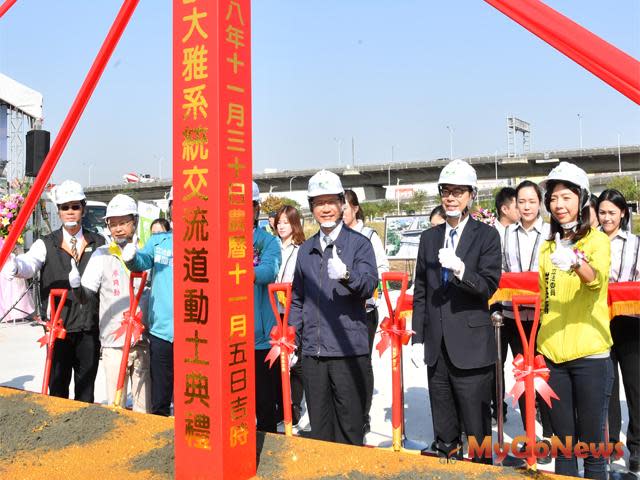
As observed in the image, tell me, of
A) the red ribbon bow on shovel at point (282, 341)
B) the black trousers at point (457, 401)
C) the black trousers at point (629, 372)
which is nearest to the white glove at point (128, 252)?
the red ribbon bow on shovel at point (282, 341)

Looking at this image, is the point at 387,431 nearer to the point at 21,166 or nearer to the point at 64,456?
the point at 64,456

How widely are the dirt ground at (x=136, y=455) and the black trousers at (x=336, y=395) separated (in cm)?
51

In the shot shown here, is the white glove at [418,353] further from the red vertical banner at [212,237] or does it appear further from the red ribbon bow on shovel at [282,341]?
the red vertical banner at [212,237]

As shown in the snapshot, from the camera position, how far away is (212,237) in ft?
6.56

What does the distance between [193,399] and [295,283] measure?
112 cm

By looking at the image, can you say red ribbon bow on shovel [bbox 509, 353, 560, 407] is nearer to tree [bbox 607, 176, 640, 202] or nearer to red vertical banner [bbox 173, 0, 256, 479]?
red vertical banner [bbox 173, 0, 256, 479]

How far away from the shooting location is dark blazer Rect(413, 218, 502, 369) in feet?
8.65

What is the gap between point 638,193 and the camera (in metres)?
34.4

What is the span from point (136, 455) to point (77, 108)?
1802mm

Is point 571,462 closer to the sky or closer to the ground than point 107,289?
closer to the ground

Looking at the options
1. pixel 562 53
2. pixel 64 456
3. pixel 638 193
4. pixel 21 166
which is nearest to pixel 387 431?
pixel 64 456

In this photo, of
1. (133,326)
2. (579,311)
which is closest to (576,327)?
(579,311)

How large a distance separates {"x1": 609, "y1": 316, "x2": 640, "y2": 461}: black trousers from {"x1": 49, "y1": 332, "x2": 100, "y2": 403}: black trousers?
3.32 metres

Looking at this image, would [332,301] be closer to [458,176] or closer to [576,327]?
[458,176]
